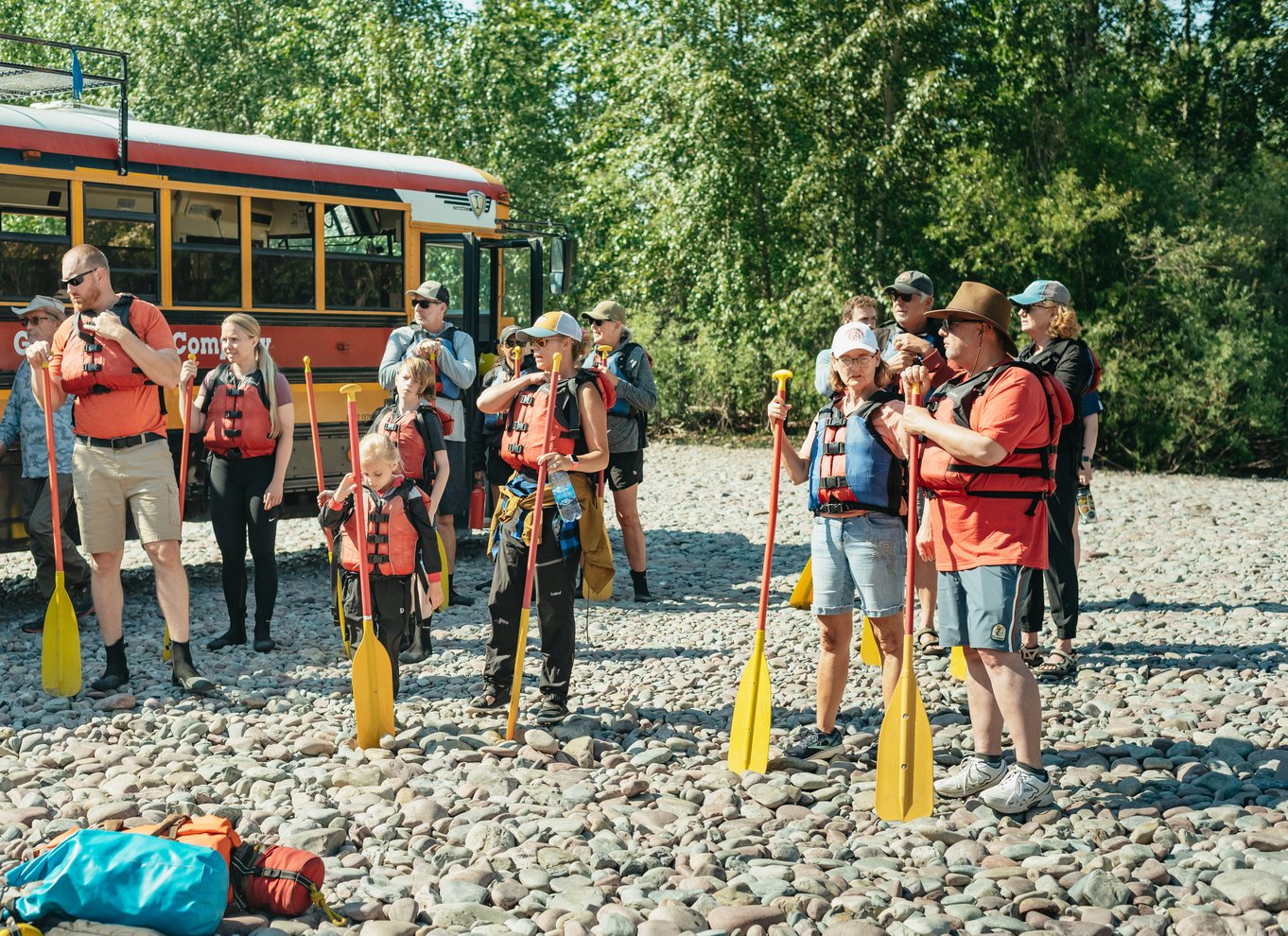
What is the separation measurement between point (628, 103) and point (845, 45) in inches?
200

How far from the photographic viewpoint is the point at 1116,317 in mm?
19391

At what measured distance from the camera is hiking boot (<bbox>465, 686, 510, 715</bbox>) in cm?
645

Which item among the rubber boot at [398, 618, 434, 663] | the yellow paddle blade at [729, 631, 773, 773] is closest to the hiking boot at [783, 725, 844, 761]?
the yellow paddle blade at [729, 631, 773, 773]

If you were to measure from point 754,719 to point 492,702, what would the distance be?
57.1 inches

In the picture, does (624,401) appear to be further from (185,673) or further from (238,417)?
(185,673)

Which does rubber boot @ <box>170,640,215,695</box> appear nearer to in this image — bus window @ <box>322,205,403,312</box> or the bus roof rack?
the bus roof rack

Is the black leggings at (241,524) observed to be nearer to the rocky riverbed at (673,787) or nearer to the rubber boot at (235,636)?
the rubber boot at (235,636)

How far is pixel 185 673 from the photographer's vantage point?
689cm

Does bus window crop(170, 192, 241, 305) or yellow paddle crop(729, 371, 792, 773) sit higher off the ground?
bus window crop(170, 192, 241, 305)

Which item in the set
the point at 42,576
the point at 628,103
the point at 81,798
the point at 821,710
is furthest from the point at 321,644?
the point at 628,103

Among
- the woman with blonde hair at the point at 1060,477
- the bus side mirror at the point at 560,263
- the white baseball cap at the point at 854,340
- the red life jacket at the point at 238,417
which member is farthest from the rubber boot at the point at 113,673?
the bus side mirror at the point at 560,263

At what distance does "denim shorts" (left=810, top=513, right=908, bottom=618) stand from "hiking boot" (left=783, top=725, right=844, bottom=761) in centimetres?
64

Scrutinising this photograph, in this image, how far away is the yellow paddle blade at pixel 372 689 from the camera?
5.97 metres

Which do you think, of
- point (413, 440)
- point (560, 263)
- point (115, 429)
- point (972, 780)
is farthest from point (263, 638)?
point (560, 263)
